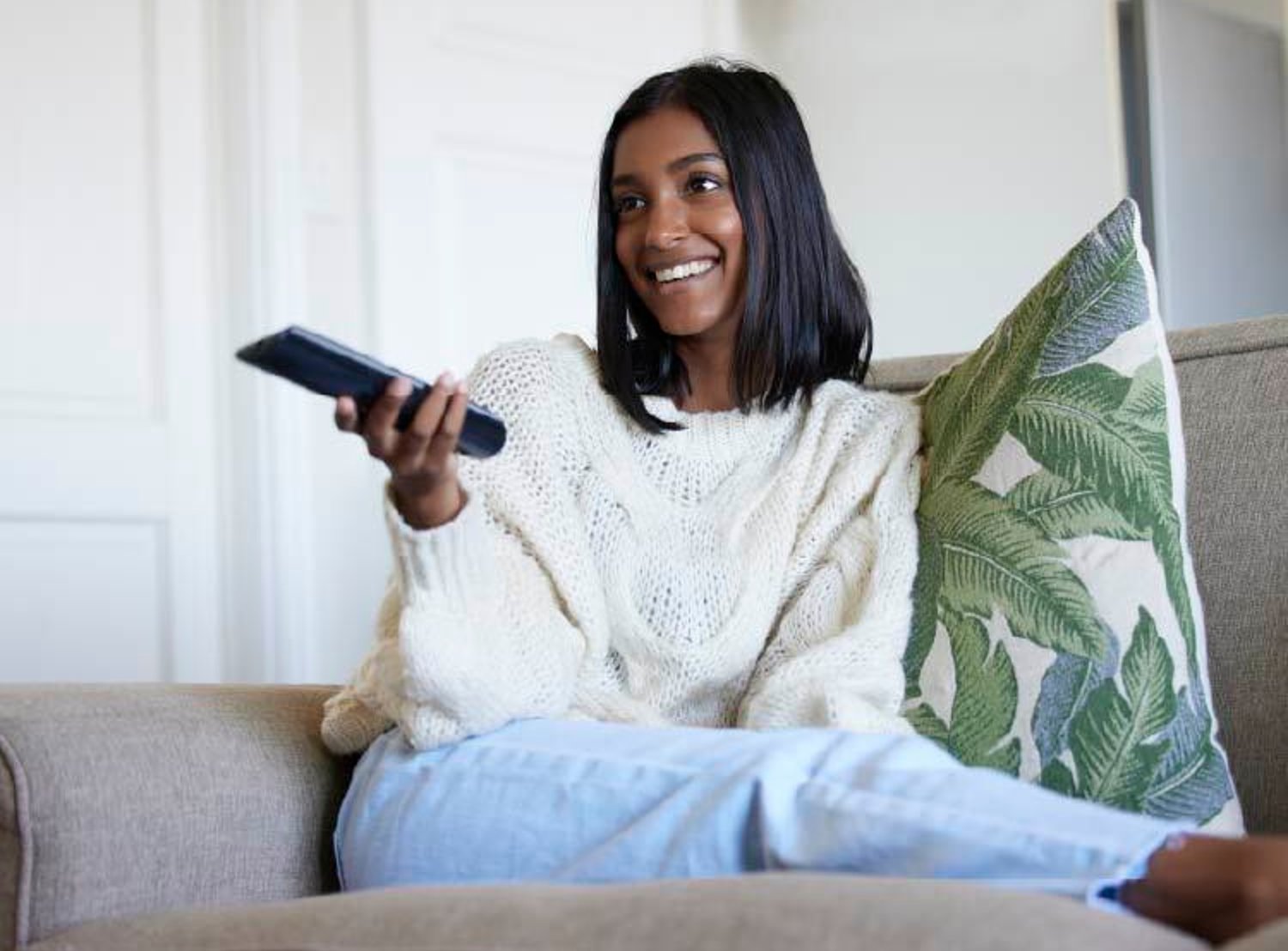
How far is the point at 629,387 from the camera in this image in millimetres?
1683

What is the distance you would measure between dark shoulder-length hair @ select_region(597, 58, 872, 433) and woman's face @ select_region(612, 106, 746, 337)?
0.04 ft

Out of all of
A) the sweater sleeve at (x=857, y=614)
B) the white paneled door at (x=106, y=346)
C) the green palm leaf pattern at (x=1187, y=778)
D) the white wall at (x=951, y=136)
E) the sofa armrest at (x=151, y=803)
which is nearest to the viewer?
the sofa armrest at (x=151, y=803)

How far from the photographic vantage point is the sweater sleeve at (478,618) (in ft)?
4.27

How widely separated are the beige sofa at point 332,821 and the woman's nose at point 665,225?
0.45 meters

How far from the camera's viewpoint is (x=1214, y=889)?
0.95 metres

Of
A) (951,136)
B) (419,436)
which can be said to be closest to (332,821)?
(419,436)

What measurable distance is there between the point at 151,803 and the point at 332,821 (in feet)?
0.61

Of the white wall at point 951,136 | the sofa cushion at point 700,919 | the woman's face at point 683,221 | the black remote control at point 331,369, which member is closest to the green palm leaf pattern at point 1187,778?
the sofa cushion at point 700,919

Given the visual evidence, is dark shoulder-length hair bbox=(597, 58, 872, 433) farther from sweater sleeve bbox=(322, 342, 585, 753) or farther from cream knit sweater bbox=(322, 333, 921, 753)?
sweater sleeve bbox=(322, 342, 585, 753)

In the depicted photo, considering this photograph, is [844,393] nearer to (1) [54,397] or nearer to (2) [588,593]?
(2) [588,593]

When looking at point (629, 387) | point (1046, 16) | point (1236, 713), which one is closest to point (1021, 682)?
point (1236, 713)

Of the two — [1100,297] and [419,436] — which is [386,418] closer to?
[419,436]

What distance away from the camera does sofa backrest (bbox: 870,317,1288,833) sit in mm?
1377

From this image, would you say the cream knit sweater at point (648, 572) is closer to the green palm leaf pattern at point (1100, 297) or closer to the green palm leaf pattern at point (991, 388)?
the green palm leaf pattern at point (991, 388)
